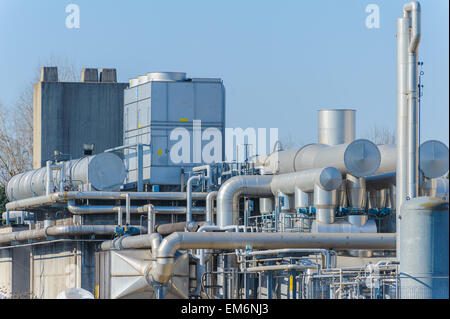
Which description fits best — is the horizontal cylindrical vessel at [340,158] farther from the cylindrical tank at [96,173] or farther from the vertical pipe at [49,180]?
the vertical pipe at [49,180]

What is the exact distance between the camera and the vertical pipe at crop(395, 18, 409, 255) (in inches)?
1112

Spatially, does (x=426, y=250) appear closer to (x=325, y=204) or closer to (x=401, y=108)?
(x=401, y=108)

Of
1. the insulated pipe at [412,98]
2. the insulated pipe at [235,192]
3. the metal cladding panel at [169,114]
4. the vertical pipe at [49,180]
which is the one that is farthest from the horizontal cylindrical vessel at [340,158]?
the vertical pipe at [49,180]

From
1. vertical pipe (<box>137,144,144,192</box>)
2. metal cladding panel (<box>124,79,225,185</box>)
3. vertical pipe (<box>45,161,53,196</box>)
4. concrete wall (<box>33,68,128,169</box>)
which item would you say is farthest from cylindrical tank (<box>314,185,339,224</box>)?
concrete wall (<box>33,68,128,169</box>)

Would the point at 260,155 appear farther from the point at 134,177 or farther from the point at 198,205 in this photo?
the point at 134,177

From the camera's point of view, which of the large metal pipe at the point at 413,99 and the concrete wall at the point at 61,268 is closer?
the large metal pipe at the point at 413,99

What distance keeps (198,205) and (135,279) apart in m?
7.98

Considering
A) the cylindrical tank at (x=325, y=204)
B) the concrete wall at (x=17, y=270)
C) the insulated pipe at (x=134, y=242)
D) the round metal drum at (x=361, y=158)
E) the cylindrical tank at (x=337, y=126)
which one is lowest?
the concrete wall at (x=17, y=270)

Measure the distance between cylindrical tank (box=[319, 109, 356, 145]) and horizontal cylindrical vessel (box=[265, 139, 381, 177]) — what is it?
1.27 meters

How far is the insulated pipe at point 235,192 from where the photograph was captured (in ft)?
110

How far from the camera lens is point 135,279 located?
97.7ft

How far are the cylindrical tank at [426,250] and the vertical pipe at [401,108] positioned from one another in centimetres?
559

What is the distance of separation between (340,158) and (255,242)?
4.34m
